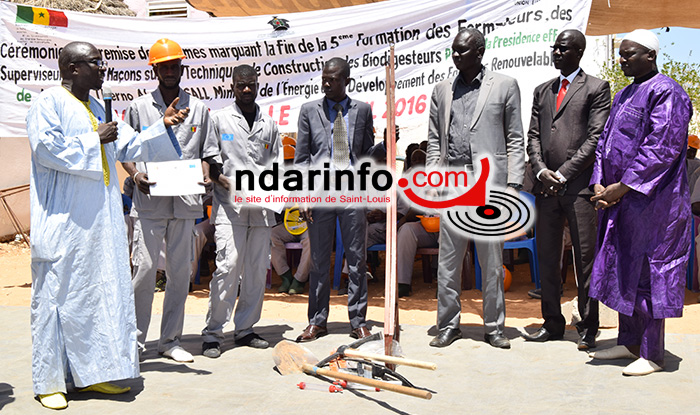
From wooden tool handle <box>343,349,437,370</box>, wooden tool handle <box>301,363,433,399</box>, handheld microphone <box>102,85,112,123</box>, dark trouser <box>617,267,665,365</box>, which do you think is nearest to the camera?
wooden tool handle <box>301,363,433,399</box>

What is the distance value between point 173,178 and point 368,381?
1915mm

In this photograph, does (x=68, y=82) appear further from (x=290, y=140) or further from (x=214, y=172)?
(x=290, y=140)

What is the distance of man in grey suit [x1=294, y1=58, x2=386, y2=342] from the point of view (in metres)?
5.75

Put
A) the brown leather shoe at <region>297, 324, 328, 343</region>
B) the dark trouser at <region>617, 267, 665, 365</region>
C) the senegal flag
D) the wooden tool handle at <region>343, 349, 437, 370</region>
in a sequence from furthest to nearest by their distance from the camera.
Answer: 1. the senegal flag
2. the brown leather shoe at <region>297, 324, 328, 343</region>
3. the dark trouser at <region>617, 267, 665, 365</region>
4. the wooden tool handle at <region>343, 349, 437, 370</region>

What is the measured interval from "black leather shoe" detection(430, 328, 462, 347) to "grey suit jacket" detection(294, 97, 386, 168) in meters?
1.53

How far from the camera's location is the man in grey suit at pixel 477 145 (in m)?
5.46

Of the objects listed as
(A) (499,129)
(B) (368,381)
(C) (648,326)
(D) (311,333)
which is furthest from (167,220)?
(C) (648,326)

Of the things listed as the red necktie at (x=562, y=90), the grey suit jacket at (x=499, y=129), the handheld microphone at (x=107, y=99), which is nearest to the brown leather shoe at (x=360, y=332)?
the grey suit jacket at (x=499, y=129)

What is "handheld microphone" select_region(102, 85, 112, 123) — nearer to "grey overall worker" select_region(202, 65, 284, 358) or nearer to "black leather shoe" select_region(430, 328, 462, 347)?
"grey overall worker" select_region(202, 65, 284, 358)

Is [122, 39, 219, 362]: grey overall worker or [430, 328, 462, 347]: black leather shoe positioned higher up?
[122, 39, 219, 362]: grey overall worker

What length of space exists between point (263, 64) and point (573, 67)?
11.6ft

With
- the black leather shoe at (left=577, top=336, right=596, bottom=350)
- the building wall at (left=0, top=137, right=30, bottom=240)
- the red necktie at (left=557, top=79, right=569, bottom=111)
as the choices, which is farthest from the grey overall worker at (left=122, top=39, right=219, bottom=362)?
the building wall at (left=0, top=137, right=30, bottom=240)

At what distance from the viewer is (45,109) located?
13.5 ft

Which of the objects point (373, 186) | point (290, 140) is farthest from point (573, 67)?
point (290, 140)
